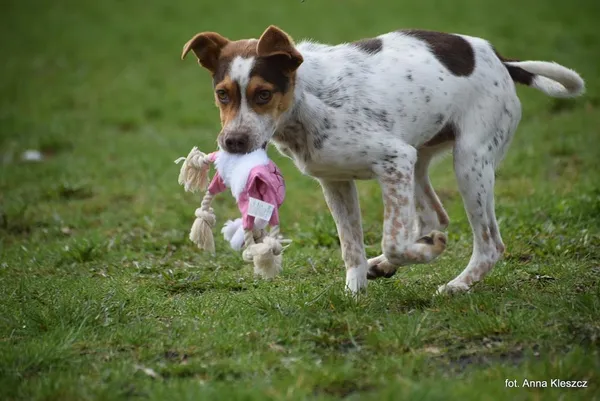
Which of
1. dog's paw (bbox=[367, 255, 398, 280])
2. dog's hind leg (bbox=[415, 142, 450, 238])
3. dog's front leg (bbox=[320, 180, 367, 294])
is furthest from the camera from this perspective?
dog's hind leg (bbox=[415, 142, 450, 238])

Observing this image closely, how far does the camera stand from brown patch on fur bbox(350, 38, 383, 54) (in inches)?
212

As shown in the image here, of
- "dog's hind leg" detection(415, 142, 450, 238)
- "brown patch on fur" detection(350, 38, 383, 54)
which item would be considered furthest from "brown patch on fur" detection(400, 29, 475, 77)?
"dog's hind leg" detection(415, 142, 450, 238)

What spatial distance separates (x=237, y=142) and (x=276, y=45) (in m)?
0.57

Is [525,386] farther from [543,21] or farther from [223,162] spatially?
[543,21]

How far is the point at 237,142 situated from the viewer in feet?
15.4

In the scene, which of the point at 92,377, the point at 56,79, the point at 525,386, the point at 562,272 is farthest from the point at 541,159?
the point at 56,79

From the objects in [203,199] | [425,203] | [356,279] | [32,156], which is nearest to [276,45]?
[203,199]

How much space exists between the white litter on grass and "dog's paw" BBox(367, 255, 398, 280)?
21.4ft

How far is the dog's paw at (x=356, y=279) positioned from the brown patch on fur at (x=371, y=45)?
1348 mm

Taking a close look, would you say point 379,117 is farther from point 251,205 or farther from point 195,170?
point 195,170

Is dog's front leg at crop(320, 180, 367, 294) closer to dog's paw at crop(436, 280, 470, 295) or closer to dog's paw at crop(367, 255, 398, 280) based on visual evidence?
dog's paw at crop(367, 255, 398, 280)

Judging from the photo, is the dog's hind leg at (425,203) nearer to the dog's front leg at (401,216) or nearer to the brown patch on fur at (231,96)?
the dog's front leg at (401,216)

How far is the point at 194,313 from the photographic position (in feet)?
16.6

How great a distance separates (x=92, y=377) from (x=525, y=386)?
199 centimetres
